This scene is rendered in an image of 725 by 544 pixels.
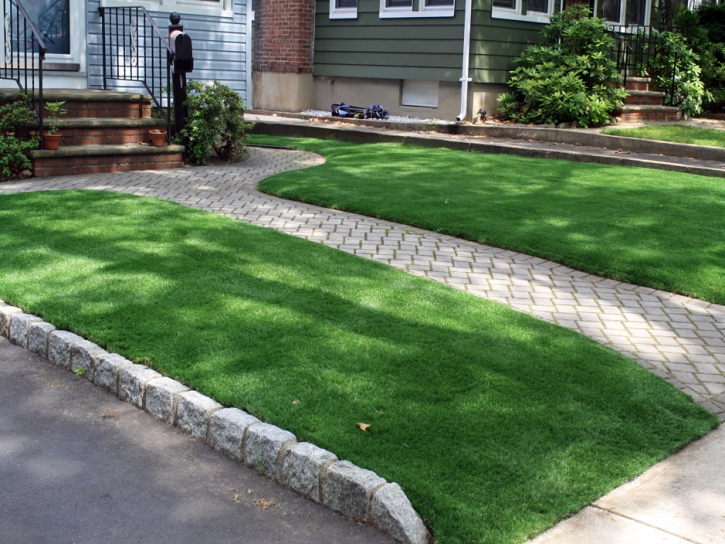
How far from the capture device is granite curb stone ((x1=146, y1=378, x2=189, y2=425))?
3.99 metres

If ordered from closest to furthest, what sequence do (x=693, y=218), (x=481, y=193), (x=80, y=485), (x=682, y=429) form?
(x=80, y=485) → (x=682, y=429) → (x=693, y=218) → (x=481, y=193)

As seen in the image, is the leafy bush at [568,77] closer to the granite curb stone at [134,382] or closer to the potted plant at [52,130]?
the potted plant at [52,130]

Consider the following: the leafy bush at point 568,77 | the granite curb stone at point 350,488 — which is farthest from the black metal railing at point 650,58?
the granite curb stone at point 350,488

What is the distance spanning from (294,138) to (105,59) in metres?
3.80

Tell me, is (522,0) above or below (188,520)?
above

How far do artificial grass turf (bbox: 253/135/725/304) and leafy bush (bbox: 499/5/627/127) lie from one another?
271 cm

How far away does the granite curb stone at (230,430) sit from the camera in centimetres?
366

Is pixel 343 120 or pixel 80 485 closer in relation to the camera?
pixel 80 485

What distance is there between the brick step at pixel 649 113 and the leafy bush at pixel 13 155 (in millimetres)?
10175

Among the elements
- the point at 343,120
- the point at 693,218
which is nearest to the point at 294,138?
the point at 343,120

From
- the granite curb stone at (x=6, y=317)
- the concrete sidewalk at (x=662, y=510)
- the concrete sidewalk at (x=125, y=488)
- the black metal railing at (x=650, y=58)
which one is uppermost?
the black metal railing at (x=650, y=58)

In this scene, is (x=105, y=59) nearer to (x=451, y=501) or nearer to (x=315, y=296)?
(x=315, y=296)

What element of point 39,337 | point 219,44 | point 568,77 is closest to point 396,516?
point 39,337

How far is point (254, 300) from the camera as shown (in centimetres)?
522
